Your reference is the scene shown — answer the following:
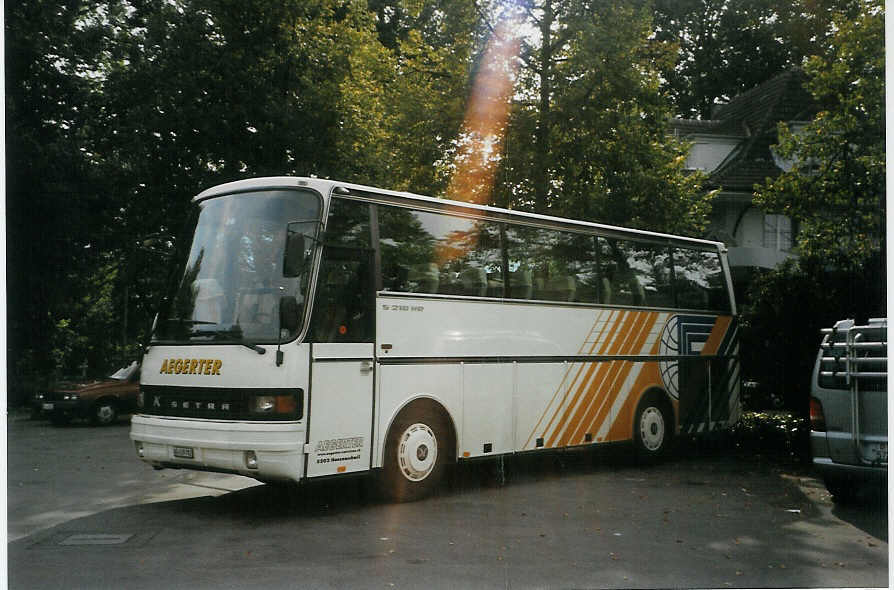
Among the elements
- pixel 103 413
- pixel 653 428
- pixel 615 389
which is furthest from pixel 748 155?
pixel 615 389

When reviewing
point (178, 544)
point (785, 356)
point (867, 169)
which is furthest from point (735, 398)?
point (178, 544)

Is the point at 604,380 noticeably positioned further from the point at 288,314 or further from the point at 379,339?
the point at 288,314

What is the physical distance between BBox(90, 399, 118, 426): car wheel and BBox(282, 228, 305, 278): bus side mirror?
580 inches

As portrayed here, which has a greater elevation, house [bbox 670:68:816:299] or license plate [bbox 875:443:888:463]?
house [bbox 670:68:816:299]

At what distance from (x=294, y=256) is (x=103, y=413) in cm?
1495

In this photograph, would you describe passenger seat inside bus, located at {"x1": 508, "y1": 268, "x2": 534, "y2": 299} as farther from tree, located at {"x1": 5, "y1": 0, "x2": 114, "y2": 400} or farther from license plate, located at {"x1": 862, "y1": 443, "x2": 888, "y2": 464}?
tree, located at {"x1": 5, "y1": 0, "x2": 114, "y2": 400}

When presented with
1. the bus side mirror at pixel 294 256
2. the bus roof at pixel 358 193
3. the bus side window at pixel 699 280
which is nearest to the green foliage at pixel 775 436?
the bus side window at pixel 699 280

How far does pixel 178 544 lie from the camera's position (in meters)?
8.35

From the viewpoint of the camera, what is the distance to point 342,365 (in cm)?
991

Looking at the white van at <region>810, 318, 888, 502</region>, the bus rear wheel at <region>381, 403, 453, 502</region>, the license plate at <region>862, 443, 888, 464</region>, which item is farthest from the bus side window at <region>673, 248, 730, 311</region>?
the license plate at <region>862, 443, 888, 464</region>

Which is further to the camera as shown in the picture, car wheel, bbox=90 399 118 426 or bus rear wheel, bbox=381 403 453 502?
car wheel, bbox=90 399 118 426

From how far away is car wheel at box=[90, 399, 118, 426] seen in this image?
22641 mm

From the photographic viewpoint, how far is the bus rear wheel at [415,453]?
10445 mm

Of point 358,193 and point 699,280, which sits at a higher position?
point 358,193
